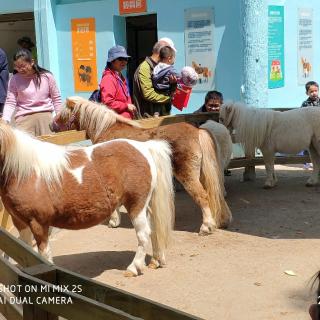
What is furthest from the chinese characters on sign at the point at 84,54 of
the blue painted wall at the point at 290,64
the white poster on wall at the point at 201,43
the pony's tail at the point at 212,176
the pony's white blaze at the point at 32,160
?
the pony's white blaze at the point at 32,160

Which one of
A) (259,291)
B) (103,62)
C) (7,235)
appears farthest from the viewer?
(103,62)

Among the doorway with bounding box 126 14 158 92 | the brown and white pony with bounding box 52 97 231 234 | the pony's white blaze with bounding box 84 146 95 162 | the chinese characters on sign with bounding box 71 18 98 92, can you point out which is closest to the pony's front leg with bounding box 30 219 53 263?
the pony's white blaze with bounding box 84 146 95 162

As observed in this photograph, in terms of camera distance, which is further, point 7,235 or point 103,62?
point 103,62

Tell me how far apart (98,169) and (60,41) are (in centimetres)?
708

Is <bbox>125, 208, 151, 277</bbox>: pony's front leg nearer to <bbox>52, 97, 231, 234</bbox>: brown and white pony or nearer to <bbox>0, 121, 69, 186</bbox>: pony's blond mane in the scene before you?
<bbox>0, 121, 69, 186</bbox>: pony's blond mane

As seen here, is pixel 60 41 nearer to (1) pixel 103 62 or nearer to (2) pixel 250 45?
(1) pixel 103 62

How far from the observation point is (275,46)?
950cm

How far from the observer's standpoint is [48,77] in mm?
6148

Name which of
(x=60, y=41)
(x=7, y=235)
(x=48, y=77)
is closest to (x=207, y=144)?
(x=48, y=77)

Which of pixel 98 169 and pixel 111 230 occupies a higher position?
pixel 98 169

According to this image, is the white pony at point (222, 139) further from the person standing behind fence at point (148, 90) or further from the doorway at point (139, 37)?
the doorway at point (139, 37)

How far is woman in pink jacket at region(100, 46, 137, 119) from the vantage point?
6.30 metres

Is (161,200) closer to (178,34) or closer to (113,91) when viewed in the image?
(113,91)

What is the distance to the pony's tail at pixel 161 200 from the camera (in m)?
4.72
